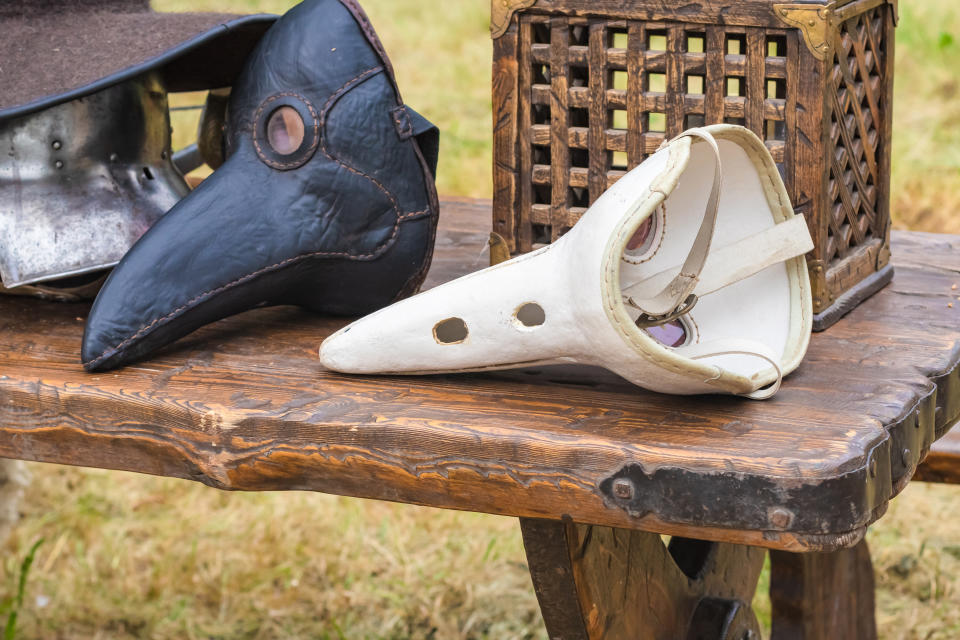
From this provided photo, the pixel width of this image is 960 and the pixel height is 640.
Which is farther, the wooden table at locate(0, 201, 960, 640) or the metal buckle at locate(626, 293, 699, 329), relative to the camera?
the metal buckle at locate(626, 293, 699, 329)

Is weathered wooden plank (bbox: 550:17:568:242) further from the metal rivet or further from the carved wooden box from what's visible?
the metal rivet

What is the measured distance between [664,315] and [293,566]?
1403mm

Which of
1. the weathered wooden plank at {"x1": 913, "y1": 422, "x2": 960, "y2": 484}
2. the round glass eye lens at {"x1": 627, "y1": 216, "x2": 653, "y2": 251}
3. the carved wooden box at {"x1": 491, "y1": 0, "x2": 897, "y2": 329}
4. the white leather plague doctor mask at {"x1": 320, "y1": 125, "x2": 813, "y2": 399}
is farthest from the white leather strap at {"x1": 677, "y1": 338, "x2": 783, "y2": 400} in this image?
the weathered wooden plank at {"x1": 913, "y1": 422, "x2": 960, "y2": 484}

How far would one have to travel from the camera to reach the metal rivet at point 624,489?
3.21 feet

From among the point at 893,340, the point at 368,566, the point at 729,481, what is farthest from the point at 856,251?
the point at 368,566

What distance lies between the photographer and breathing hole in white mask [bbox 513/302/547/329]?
1.13 meters

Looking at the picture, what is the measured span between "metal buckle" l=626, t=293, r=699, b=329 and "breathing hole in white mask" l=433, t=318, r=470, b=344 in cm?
16

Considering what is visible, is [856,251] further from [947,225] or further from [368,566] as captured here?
[947,225]

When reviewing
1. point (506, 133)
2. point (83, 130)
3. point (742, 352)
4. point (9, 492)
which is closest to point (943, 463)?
point (742, 352)

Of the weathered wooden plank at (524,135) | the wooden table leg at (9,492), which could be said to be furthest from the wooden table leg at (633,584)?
the wooden table leg at (9,492)

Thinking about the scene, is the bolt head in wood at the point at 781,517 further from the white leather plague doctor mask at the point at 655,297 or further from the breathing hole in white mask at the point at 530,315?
the breathing hole in white mask at the point at 530,315

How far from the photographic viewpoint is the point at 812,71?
123 cm

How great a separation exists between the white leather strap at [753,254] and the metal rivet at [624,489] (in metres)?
0.24

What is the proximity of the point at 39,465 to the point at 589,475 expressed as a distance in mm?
2129
